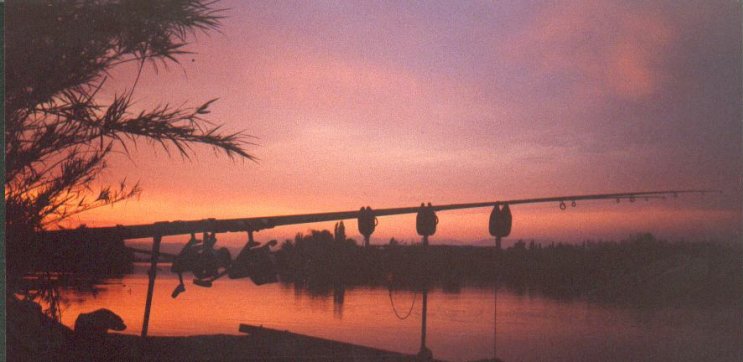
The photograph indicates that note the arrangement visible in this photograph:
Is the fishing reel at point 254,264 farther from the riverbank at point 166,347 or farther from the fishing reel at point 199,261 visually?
the riverbank at point 166,347

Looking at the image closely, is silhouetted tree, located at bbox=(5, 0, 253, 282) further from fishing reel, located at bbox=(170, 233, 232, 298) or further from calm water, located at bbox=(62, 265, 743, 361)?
calm water, located at bbox=(62, 265, 743, 361)

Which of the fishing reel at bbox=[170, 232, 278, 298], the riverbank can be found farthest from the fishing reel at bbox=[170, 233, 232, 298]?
the riverbank

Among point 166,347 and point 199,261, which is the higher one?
point 199,261

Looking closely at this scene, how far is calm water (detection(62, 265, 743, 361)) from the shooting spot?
25.7 m

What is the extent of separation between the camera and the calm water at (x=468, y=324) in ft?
84.4

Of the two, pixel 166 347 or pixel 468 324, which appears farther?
pixel 468 324

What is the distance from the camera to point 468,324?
106 feet

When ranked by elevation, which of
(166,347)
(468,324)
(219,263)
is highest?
(219,263)

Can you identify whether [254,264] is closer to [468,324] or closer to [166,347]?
[166,347]

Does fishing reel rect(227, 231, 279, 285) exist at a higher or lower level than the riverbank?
higher

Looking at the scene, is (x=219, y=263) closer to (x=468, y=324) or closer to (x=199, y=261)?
(x=199, y=261)

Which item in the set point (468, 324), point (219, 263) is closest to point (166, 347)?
point (219, 263)

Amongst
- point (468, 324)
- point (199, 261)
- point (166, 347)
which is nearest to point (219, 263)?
point (199, 261)

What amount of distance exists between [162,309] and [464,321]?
47.4 ft
